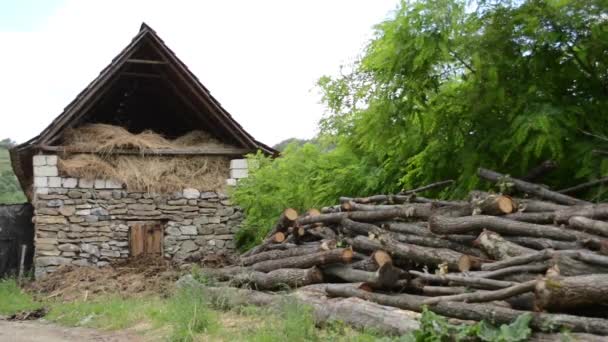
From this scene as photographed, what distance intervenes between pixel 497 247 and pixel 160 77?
35.6 ft

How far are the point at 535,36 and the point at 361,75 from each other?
215 inches

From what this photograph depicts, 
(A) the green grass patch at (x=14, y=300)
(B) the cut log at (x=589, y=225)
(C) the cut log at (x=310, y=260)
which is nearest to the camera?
(B) the cut log at (x=589, y=225)

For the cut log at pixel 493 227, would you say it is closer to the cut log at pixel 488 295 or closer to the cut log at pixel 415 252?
the cut log at pixel 415 252

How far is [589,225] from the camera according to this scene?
20.9 ft

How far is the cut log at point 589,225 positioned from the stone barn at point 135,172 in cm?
928

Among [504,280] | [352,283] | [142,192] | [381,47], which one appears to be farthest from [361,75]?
[504,280]

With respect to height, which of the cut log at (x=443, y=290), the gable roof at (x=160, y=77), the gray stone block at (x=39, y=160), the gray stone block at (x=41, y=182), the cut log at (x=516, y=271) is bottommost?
the cut log at (x=443, y=290)

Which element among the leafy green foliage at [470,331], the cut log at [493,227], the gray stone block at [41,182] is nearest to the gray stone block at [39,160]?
the gray stone block at [41,182]

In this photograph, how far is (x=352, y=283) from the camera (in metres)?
7.83

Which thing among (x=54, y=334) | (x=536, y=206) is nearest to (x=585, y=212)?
(x=536, y=206)

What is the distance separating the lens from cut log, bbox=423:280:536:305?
5.70 metres

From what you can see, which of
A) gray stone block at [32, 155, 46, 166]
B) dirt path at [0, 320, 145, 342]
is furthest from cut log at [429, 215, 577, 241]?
gray stone block at [32, 155, 46, 166]

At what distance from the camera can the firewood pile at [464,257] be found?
568 centimetres

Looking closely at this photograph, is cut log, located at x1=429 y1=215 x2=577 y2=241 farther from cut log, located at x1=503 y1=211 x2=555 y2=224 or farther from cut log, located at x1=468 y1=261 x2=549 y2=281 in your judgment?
cut log, located at x1=468 y1=261 x2=549 y2=281
